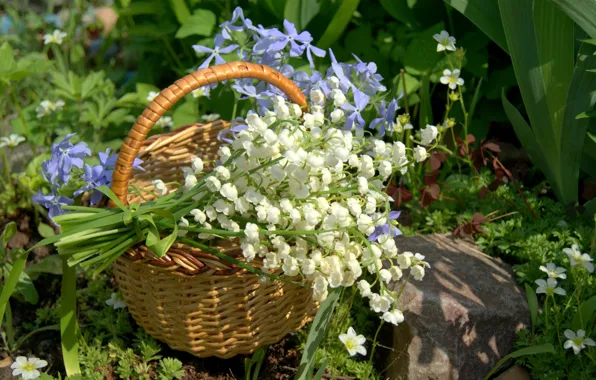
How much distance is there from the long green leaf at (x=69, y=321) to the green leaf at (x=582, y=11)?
148cm

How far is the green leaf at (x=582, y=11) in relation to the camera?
6.09 ft

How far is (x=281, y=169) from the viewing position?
1469 mm

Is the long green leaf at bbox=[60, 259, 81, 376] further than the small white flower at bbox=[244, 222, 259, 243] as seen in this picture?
Yes

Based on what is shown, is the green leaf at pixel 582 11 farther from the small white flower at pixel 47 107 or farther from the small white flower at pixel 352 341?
the small white flower at pixel 47 107

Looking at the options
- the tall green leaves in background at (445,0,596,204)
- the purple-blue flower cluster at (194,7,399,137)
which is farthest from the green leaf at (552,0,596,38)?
the purple-blue flower cluster at (194,7,399,137)

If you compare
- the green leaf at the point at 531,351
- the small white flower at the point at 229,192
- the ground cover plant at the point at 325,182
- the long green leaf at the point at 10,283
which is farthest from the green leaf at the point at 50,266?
the green leaf at the point at 531,351

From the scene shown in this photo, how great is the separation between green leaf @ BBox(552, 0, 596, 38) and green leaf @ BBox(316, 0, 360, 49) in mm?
759

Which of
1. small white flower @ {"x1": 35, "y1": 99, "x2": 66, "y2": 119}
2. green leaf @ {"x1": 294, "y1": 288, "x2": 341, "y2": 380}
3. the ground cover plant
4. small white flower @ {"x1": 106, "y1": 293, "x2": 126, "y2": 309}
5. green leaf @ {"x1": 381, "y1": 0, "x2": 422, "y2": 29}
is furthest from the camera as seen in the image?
small white flower @ {"x1": 35, "y1": 99, "x2": 66, "y2": 119}

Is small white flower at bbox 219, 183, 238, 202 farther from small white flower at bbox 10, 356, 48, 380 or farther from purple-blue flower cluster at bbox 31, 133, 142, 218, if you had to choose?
small white flower at bbox 10, 356, 48, 380

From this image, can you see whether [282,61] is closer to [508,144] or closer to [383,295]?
[383,295]

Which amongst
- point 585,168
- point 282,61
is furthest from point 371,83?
point 585,168

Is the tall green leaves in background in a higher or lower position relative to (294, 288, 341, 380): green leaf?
higher

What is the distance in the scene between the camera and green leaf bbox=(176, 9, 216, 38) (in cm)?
262

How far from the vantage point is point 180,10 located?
278cm
